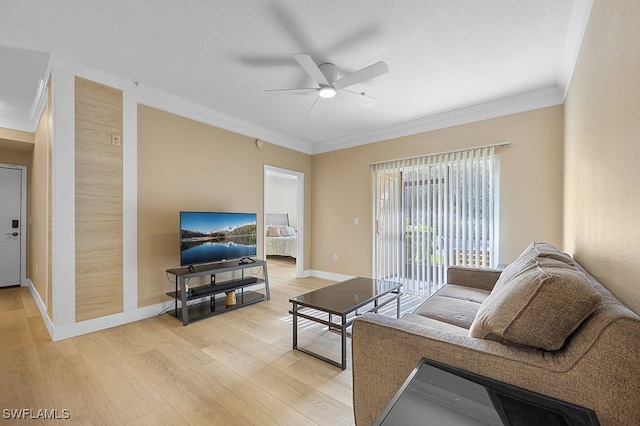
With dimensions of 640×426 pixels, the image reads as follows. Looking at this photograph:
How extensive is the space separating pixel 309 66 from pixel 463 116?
2.53m

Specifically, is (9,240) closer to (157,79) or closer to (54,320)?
(54,320)

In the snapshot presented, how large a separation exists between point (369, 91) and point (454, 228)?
2.14m

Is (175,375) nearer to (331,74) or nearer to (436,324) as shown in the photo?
(436,324)

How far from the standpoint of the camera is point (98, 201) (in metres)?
2.73

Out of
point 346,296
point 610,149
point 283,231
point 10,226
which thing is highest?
point 610,149

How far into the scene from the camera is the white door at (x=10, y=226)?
421cm

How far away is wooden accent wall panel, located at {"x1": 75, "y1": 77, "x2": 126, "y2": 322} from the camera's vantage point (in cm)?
262

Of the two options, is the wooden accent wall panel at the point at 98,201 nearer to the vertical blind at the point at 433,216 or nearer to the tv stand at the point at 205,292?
the tv stand at the point at 205,292

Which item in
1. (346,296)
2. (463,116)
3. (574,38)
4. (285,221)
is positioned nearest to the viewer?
(574,38)

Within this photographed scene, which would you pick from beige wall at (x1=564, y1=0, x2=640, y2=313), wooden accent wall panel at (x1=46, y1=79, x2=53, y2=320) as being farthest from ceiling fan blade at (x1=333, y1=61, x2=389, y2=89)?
wooden accent wall panel at (x1=46, y1=79, x2=53, y2=320)

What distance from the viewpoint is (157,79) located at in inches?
114

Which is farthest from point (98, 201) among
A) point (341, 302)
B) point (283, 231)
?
point (283, 231)

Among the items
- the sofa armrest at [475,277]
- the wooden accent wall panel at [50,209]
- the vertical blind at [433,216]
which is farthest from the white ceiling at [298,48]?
the sofa armrest at [475,277]

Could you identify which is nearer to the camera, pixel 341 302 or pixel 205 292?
pixel 341 302
